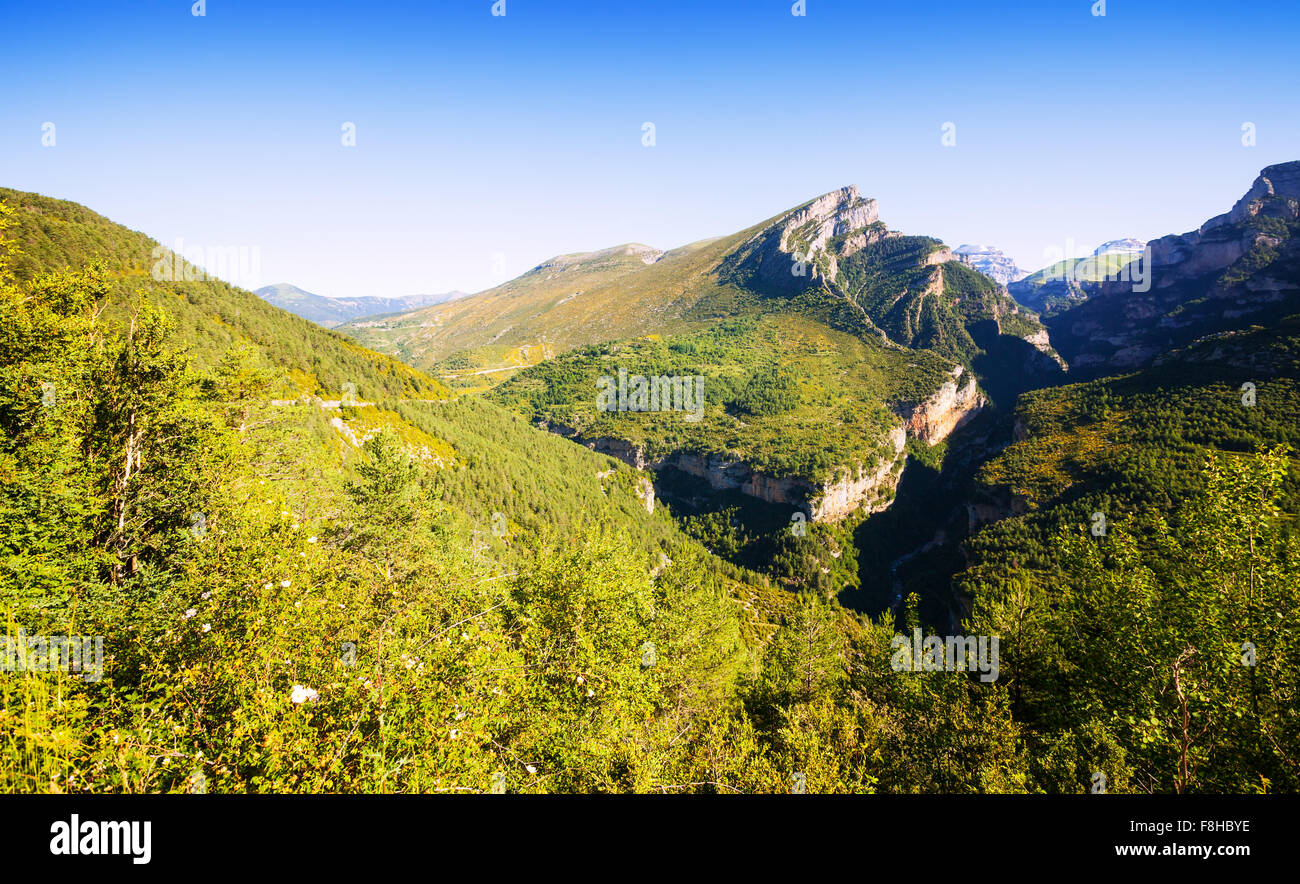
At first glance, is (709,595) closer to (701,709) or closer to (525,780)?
(701,709)

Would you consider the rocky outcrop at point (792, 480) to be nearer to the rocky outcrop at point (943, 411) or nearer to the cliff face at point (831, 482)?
the cliff face at point (831, 482)

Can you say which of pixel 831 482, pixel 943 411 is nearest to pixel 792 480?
pixel 831 482

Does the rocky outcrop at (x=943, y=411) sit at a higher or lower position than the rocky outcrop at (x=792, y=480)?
higher

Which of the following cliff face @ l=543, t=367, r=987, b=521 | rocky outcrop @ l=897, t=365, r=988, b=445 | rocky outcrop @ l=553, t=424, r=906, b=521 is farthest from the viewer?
rocky outcrop @ l=897, t=365, r=988, b=445

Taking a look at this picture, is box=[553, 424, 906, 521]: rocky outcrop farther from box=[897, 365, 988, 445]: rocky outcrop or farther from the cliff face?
box=[897, 365, 988, 445]: rocky outcrop

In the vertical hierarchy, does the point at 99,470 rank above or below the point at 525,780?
above

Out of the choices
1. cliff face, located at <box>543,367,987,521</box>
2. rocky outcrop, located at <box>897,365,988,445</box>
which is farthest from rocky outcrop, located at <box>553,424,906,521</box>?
rocky outcrop, located at <box>897,365,988,445</box>

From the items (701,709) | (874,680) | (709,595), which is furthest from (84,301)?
→ (874,680)

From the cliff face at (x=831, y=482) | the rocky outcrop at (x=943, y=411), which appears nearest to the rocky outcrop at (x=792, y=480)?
the cliff face at (x=831, y=482)

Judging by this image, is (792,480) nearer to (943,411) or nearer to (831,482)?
(831,482)
